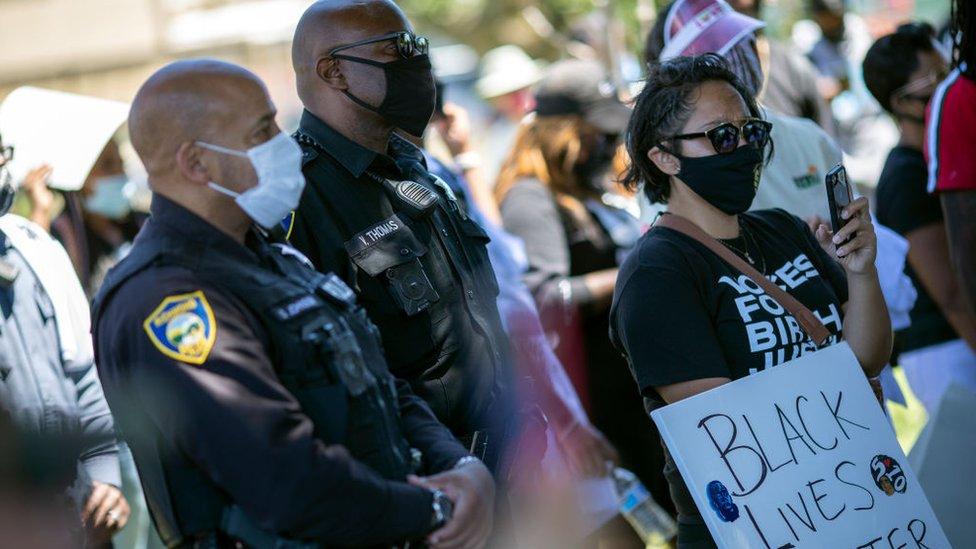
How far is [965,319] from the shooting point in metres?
5.25

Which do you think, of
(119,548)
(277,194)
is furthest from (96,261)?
(277,194)

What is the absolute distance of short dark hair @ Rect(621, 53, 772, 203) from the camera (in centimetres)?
367

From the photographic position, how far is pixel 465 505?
294cm

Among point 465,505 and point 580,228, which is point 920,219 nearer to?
point 580,228

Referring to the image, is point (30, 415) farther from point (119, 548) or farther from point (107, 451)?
point (119, 548)

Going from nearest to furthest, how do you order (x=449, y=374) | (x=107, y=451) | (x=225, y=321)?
(x=225, y=321)
(x=449, y=374)
(x=107, y=451)

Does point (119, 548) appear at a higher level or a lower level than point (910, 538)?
lower

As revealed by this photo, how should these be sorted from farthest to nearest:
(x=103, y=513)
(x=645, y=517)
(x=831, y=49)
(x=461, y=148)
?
1. (x=831, y=49)
2. (x=461, y=148)
3. (x=645, y=517)
4. (x=103, y=513)

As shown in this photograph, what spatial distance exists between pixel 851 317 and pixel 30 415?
8.08 ft

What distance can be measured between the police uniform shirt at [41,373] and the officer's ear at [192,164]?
1.25m

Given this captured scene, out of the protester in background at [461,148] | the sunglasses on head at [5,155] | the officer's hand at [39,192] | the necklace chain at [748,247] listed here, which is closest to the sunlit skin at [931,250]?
the necklace chain at [748,247]

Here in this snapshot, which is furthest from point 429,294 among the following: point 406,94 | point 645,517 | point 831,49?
point 831,49

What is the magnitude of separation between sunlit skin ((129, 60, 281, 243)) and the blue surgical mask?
4453 millimetres

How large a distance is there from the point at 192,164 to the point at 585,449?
277 centimetres
